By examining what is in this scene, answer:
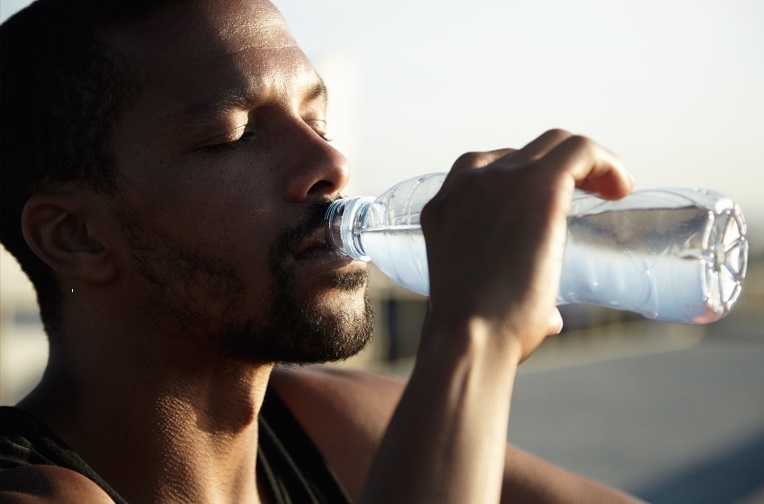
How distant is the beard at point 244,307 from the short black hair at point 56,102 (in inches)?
7.7

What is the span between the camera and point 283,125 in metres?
2.17

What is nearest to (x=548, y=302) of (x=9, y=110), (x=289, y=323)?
(x=289, y=323)

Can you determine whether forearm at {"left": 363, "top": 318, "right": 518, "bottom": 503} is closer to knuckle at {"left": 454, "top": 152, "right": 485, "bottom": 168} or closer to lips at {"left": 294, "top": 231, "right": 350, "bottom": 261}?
knuckle at {"left": 454, "top": 152, "right": 485, "bottom": 168}

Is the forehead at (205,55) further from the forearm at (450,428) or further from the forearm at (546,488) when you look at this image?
the forearm at (546,488)

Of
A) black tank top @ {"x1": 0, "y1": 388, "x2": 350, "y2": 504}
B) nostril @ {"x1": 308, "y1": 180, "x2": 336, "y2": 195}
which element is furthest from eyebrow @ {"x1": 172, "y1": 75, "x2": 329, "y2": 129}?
black tank top @ {"x1": 0, "y1": 388, "x2": 350, "y2": 504}

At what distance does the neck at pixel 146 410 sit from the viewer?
222 cm

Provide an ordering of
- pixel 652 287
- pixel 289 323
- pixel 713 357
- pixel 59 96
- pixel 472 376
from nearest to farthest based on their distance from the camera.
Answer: pixel 472 376
pixel 652 287
pixel 289 323
pixel 59 96
pixel 713 357

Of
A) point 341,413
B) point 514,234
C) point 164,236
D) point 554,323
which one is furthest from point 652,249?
point 341,413

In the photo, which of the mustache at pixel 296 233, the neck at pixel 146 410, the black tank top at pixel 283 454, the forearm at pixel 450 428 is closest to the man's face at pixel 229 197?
the mustache at pixel 296 233

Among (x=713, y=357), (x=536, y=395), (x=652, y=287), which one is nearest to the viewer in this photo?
(x=652, y=287)

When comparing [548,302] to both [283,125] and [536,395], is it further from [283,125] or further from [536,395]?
[536,395]

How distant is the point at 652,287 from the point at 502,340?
1.61ft

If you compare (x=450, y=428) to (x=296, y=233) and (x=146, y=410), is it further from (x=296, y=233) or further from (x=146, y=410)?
(x=146, y=410)

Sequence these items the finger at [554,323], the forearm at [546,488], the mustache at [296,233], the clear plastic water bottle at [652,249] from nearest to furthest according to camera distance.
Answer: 1. the finger at [554,323]
2. the clear plastic water bottle at [652,249]
3. the mustache at [296,233]
4. the forearm at [546,488]
